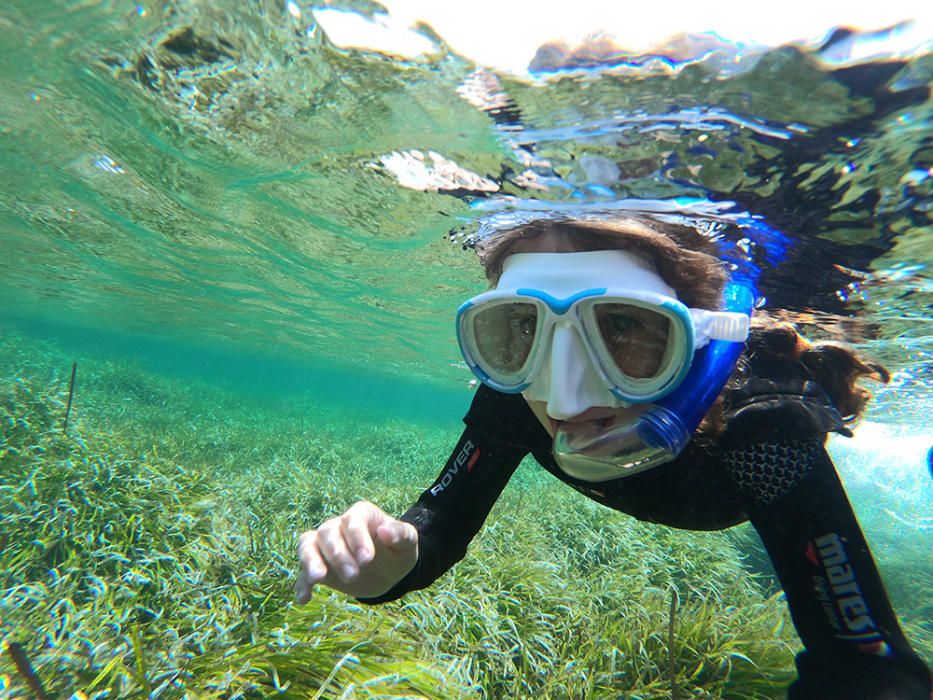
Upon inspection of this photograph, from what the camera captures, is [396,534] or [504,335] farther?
[504,335]

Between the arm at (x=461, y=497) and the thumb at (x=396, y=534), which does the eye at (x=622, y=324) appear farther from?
the thumb at (x=396, y=534)

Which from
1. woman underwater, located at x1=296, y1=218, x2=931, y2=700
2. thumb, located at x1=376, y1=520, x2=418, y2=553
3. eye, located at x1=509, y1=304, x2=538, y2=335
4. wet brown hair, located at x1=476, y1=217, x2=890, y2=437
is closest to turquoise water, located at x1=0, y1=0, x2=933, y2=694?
wet brown hair, located at x1=476, y1=217, x2=890, y2=437

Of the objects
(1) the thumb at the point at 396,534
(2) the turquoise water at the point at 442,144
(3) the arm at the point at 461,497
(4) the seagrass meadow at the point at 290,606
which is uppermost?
(2) the turquoise water at the point at 442,144

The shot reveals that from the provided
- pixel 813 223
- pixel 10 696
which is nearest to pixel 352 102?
pixel 813 223

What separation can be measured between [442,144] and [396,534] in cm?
491

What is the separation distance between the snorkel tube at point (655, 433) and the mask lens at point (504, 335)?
723 mm

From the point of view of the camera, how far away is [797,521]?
2.18 m

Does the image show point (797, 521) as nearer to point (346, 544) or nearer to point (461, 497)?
point (461, 497)

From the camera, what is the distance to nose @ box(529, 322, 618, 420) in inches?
85.7

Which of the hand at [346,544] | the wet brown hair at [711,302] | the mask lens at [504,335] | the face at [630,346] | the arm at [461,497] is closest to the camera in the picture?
the hand at [346,544]

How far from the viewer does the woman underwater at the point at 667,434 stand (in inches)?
78.2

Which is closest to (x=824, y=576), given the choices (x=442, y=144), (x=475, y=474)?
(x=475, y=474)

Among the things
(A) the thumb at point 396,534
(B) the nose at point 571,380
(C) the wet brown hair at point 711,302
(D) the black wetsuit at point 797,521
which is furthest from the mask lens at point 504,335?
(A) the thumb at point 396,534

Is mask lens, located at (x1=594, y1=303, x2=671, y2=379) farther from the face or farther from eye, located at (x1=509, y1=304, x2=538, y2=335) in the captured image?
eye, located at (x1=509, y1=304, x2=538, y2=335)
